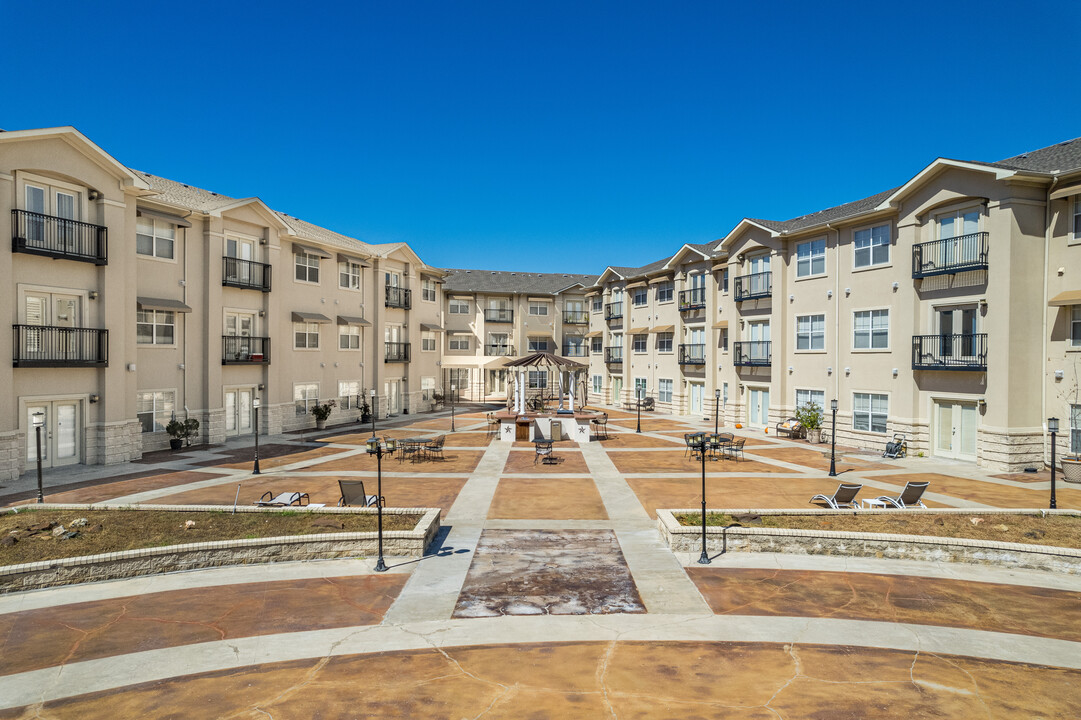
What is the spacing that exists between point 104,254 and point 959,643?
27055 mm

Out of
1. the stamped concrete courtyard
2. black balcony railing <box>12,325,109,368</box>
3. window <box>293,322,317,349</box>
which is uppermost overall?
window <box>293,322,317,349</box>

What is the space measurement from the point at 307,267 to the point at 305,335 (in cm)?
386

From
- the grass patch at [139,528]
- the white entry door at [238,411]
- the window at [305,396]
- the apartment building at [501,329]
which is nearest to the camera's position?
the grass patch at [139,528]

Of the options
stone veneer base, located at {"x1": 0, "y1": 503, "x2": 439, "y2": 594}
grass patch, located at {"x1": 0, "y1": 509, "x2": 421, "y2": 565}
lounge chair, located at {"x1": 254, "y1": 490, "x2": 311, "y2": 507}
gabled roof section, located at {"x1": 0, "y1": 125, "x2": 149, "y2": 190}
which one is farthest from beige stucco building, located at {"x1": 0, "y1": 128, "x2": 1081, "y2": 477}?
stone veneer base, located at {"x1": 0, "y1": 503, "x2": 439, "y2": 594}

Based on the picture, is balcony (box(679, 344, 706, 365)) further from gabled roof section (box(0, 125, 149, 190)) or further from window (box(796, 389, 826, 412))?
gabled roof section (box(0, 125, 149, 190))

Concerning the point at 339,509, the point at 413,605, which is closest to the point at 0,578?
the point at 339,509

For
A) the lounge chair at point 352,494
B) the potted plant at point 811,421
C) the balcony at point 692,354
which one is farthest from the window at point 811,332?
the lounge chair at point 352,494

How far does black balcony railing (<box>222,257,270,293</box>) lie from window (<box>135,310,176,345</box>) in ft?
10.2

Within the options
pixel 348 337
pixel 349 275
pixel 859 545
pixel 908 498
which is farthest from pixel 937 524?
pixel 349 275

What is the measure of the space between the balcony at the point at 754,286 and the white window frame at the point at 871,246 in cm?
510

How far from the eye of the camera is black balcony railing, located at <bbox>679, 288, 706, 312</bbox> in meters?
38.6

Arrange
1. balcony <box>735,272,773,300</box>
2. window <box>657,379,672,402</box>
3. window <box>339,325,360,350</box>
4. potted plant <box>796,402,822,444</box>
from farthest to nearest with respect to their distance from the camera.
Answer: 1. window <box>657,379,672,402</box>
2. window <box>339,325,360,350</box>
3. balcony <box>735,272,773,300</box>
4. potted plant <box>796,402,822,444</box>

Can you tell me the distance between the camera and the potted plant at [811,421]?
28.7 m

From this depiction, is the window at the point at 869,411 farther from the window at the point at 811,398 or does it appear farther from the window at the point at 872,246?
the window at the point at 872,246
